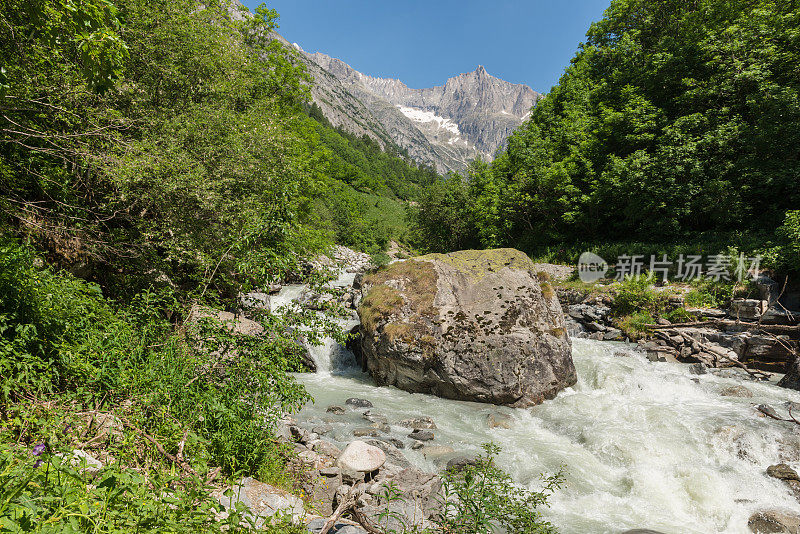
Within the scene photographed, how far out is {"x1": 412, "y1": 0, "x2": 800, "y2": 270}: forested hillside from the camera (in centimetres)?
1725

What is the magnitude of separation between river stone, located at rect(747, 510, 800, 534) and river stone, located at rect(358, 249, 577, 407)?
4.61m

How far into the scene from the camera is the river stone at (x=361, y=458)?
5.88 m

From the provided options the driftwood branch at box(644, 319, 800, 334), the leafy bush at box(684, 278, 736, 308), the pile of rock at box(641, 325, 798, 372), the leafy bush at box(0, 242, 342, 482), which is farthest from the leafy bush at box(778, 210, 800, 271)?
the leafy bush at box(0, 242, 342, 482)

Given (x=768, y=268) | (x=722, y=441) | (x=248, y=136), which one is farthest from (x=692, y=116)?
(x=248, y=136)

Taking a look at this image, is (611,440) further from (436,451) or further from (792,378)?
(792,378)

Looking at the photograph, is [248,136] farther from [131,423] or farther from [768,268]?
[768,268]

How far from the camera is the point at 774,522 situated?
5.59m

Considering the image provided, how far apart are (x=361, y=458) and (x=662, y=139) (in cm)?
2354

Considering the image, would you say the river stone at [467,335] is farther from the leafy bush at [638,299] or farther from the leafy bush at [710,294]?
the leafy bush at [710,294]

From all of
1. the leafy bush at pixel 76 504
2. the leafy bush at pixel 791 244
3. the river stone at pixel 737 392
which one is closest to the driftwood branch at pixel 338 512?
the leafy bush at pixel 76 504

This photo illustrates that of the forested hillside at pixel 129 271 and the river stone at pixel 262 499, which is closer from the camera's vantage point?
the forested hillside at pixel 129 271

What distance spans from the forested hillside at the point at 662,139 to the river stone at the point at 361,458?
61.6ft

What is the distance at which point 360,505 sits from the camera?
4773 millimetres

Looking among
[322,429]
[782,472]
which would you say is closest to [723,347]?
[782,472]
